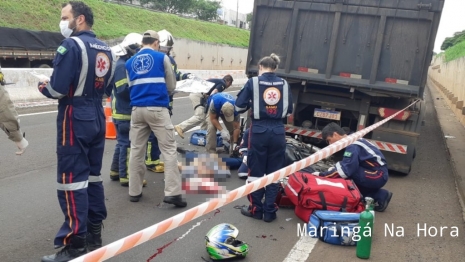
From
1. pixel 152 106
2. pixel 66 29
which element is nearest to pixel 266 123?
pixel 152 106

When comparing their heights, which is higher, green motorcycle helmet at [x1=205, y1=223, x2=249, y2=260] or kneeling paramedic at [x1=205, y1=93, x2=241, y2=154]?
kneeling paramedic at [x1=205, y1=93, x2=241, y2=154]

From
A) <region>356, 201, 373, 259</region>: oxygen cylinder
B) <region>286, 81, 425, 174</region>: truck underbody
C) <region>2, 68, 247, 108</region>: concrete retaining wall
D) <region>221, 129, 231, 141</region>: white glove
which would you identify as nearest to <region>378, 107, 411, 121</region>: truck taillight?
<region>286, 81, 425, 174</region>: truck underbody

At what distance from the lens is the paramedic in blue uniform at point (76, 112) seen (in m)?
3.66

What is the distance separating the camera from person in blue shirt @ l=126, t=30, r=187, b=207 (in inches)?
205

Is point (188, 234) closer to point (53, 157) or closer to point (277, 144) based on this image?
point (277, 144)

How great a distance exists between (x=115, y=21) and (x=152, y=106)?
104 feet

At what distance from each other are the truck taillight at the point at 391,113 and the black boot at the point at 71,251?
5734 millimetres

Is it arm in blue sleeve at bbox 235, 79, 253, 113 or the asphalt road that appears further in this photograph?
arm in blue sleeve at bbox 235, 79, 253, 113

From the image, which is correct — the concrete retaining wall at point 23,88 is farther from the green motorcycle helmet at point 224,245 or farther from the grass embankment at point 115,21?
the grass embankment at point 115,21

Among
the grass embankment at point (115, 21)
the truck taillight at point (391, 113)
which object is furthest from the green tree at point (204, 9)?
the truck taillight at point (391, 113)

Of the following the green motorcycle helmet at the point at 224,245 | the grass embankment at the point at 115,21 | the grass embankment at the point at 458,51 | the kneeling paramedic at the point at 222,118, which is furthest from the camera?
the grass embankment at the point at 458,51

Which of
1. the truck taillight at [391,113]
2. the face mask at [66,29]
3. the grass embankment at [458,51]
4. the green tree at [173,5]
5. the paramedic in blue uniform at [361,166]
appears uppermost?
the green tree at [173,5]

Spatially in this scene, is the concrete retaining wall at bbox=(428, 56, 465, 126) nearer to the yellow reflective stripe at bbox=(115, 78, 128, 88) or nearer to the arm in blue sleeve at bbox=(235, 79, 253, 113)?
the arm in blue sleeve at bbox=(235, 79, 253, 113)

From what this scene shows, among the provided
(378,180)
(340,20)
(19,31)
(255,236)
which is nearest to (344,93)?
(340,20)
